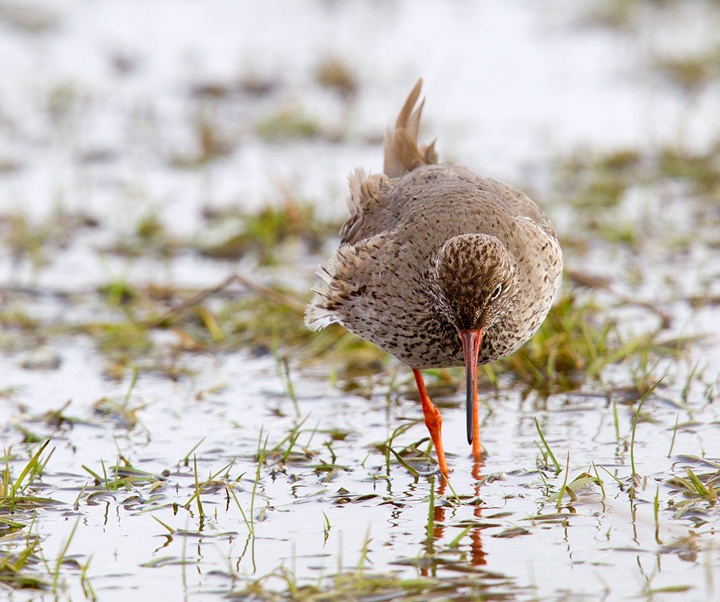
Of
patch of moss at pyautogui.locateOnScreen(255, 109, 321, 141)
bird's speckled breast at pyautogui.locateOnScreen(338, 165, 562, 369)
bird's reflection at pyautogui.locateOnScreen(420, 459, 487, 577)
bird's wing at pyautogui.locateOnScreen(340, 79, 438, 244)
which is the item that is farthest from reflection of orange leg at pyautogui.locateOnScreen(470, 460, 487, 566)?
patch of moss at pyautogui.locateOnScreen(255, 109, 321, 141)

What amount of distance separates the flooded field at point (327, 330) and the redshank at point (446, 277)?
55cm

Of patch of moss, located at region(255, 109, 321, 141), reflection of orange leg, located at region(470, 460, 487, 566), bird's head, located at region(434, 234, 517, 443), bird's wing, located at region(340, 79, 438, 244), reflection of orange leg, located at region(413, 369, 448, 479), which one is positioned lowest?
reflection of orange leg, located at region(470, 460, 487, 566)

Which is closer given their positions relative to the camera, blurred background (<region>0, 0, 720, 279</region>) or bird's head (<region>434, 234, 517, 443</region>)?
bird's head (<region>434, 234, 517, 443</region>)

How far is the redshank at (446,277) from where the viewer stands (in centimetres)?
532

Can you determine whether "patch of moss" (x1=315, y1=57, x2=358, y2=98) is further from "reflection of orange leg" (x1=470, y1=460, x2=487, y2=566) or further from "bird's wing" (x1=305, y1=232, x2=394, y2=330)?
"reflection of orange leg" (x1=470, y1=460, x2=487, y2=566)

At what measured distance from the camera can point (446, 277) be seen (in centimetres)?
528

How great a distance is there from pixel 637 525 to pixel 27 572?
261 cm

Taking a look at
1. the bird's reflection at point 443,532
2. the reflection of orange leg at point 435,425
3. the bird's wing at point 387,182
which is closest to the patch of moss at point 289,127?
the bird's wing at point 387,182

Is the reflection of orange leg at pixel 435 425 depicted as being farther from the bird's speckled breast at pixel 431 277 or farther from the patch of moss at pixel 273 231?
the patch of moss at pixel 273 231

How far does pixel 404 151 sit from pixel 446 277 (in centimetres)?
195

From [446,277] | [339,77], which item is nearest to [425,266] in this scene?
[446,277]

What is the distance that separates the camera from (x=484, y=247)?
207 inches

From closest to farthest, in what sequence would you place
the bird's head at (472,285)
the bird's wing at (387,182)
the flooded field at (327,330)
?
the flooded field at (327,330), the bird's head at (472,285), the bird's wing at (387,182)

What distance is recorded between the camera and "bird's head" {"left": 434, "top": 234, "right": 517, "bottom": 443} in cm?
524
